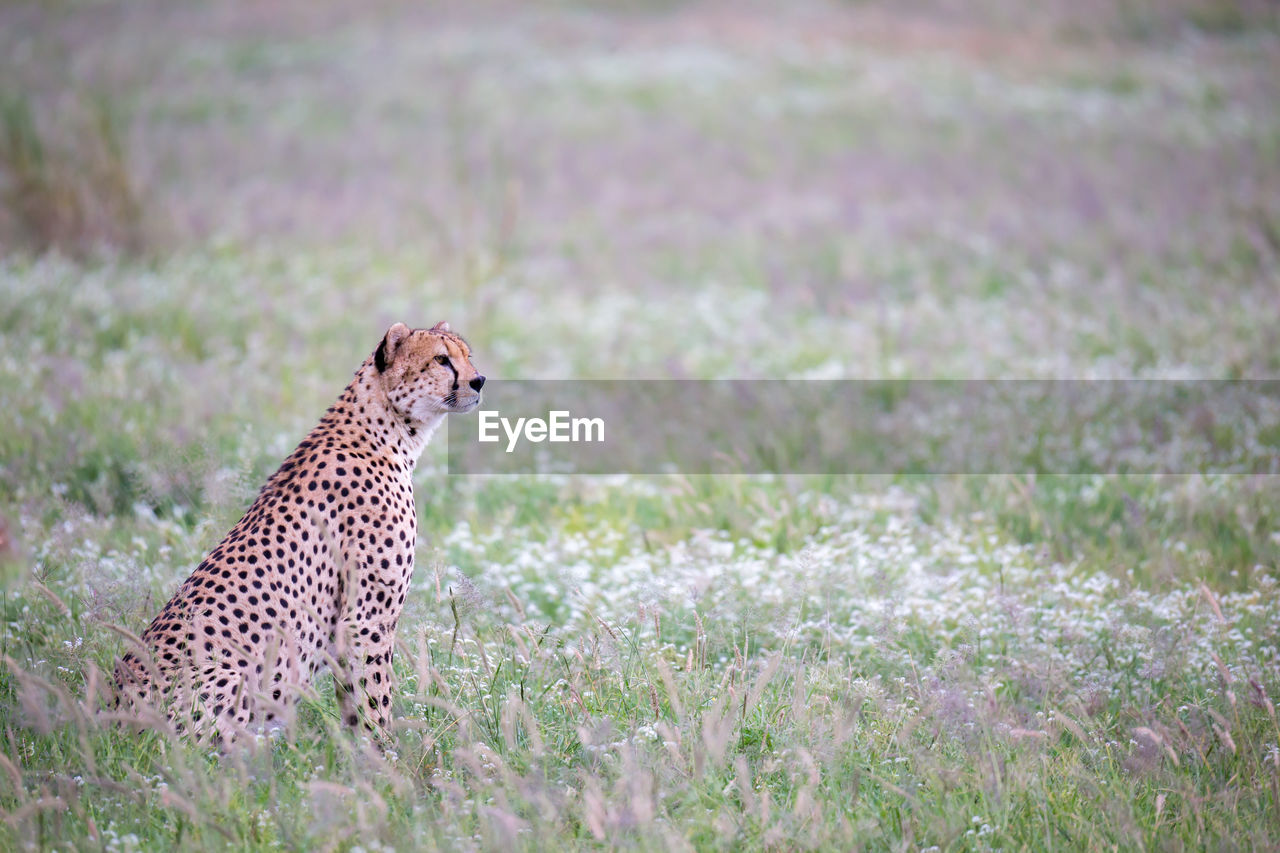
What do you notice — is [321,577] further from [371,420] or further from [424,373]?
[424,373]

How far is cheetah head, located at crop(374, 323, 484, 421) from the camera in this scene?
412 cm

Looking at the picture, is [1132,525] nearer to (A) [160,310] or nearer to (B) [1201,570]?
(B) [1201,570]

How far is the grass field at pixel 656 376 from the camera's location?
139 inches

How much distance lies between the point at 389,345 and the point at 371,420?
28 centimetres

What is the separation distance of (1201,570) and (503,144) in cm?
1167

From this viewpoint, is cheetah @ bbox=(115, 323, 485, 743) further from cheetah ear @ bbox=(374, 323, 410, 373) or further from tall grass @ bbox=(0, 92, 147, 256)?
tall grass @ bbox=(0, 92, 147, 256)

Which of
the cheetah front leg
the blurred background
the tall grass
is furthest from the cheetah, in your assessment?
the tall grass

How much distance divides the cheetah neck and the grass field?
487 millimetres

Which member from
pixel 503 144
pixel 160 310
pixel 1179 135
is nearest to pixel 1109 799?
pixel 160 310

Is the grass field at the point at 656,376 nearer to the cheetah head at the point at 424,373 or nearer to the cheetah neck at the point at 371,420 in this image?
the cheetah neck at the point at 371,420

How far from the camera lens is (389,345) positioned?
409 cm

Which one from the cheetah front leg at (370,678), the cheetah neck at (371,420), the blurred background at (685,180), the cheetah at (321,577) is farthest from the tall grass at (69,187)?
the cheetah front leg at (370,678)

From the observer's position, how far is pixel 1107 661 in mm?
4629

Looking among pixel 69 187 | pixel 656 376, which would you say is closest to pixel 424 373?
→ pixel 656 376
